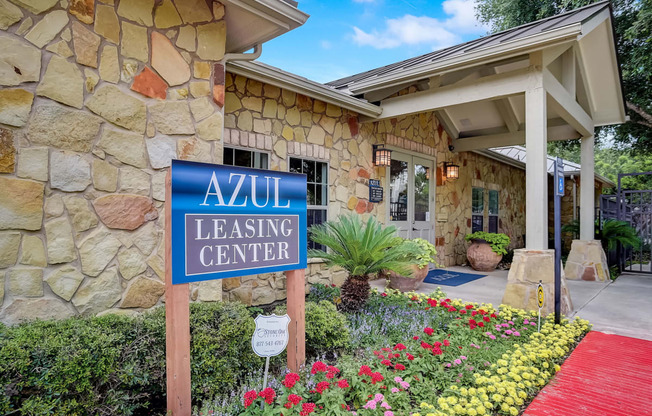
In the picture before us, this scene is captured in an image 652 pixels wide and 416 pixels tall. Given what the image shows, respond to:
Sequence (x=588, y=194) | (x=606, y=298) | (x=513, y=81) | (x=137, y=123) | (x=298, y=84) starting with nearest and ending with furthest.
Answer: (x=137, y=123) → (x=513, y=81) → (x=298, y=84) → (x=606, y=298) → (x=588, y=194)

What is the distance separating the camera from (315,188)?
5.35 metres

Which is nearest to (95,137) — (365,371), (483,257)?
(365,371)

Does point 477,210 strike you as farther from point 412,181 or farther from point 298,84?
point 298,84

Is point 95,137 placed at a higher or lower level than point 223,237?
higher

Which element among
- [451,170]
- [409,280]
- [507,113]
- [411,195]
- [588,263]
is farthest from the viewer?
[451,170]

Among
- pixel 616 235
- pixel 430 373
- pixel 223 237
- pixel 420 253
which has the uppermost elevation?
pixel 223 237

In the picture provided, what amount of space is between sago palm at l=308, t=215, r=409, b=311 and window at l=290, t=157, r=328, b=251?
137 centimetres

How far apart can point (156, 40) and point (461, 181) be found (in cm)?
740

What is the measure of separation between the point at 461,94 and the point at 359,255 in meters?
2.84

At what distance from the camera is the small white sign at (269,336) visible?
6.70ft

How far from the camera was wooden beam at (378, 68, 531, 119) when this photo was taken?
449 centimetres

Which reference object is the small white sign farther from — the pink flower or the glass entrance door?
the glass entrance door

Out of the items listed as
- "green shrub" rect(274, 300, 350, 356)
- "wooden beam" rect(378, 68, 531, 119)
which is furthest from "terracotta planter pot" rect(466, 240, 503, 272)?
"green shrub" rect(274, 300, 350, 356)

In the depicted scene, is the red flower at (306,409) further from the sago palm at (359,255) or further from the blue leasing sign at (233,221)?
the sago palm at (359,255)
